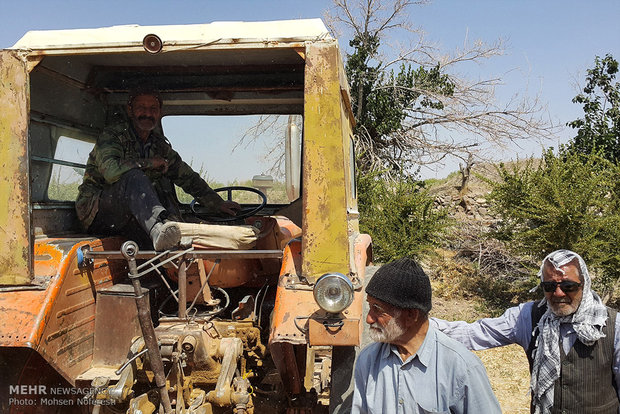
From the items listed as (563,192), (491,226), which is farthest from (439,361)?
(491,226)

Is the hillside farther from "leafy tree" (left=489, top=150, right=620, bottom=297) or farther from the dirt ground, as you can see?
"leafy tree" (left=489, top=150, right=620, bottom=297)

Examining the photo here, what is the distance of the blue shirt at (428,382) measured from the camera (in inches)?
69.6

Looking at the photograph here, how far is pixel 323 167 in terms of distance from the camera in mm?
2816

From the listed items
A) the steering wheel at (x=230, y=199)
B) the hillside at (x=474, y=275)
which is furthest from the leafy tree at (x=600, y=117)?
the steering wheel at (x=230, y=199)

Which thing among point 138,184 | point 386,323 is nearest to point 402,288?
point 386,323

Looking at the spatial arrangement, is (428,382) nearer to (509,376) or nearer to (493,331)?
(493,331)

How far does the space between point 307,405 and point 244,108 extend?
2415mm

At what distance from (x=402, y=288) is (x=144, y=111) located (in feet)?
9.09

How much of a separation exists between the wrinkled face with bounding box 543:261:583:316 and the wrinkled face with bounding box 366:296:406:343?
100cm

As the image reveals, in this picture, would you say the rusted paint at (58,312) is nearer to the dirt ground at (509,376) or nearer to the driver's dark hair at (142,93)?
the driver's dark hair at (142,93)

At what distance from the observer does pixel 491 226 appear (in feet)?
38.3

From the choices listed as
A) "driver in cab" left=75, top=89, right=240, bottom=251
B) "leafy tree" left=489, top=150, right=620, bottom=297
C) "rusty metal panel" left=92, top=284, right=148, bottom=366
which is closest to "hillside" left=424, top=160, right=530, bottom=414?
"leafy tree" left=489, top=150, right=620, bottom=297

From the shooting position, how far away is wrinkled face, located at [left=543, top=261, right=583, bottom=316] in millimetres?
2443

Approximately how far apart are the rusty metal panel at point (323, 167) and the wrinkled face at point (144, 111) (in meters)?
1.60
